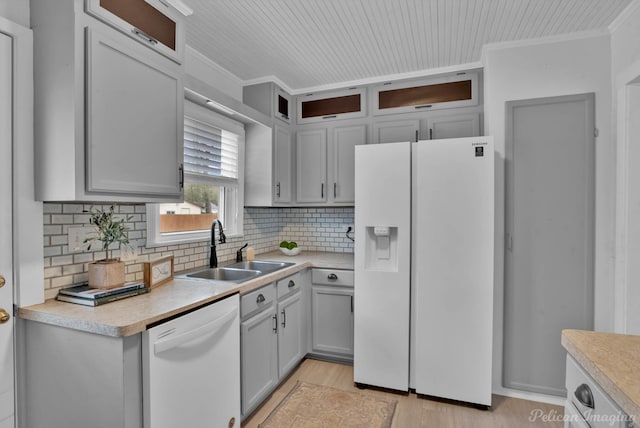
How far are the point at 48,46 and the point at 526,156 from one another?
9.27 feet

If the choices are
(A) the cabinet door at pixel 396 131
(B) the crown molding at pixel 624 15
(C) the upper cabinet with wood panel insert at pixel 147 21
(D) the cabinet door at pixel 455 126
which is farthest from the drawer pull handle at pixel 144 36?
(B) the crown molding at pixel 624 15

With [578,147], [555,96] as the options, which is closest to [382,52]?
[555,96]

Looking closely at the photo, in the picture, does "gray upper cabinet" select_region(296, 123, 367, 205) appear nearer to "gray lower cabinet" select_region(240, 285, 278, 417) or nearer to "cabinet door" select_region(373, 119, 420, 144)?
"cabinet door" select_region(373, 119, 420, 144)

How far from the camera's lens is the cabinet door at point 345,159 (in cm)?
316

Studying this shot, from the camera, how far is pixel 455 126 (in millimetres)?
2830

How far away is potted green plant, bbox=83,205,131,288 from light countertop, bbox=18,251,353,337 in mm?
138

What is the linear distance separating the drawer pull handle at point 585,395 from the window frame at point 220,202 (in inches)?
86.2

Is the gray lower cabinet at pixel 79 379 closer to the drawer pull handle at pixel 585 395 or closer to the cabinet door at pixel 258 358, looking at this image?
the cabinet door at pixel 258 358

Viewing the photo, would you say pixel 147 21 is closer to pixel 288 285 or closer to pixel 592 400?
pixel 288 285

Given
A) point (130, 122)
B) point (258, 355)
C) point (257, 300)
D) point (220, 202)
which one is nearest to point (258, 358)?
point (258, 355)

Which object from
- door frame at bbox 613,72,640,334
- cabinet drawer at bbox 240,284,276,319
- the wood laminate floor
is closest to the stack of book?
cabinet drawer at bbox 240,284,276,319

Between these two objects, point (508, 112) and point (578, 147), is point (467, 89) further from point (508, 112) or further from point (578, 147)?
point (578, 147)

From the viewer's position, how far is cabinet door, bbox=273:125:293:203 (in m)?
3.11

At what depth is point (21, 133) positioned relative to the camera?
1447mm
